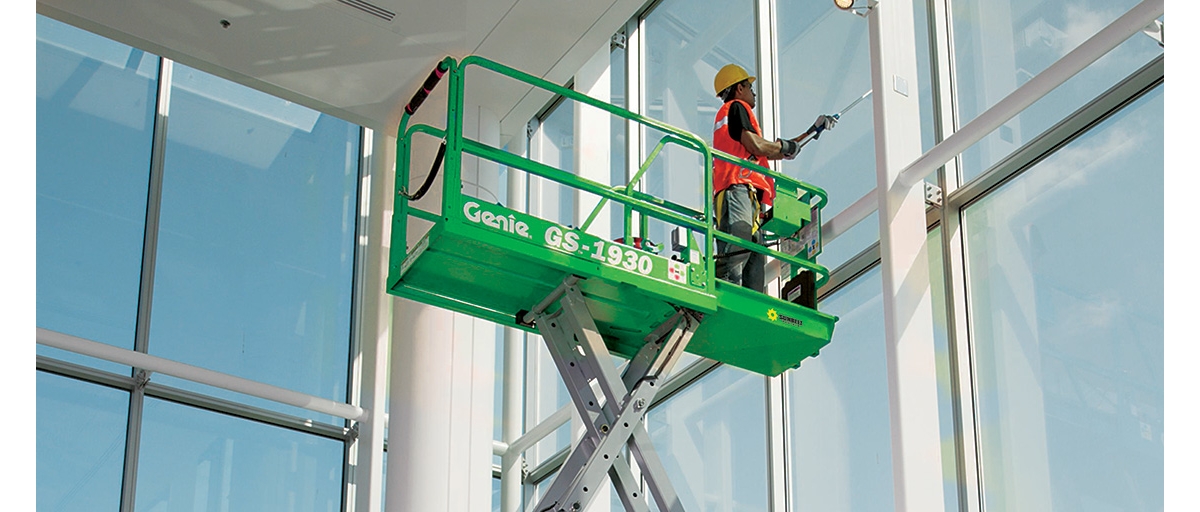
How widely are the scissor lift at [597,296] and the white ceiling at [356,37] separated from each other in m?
3.38

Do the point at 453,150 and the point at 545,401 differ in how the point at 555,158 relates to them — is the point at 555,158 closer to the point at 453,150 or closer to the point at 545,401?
the point at 545,401

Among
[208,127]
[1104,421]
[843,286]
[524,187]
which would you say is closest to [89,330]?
[208,127]

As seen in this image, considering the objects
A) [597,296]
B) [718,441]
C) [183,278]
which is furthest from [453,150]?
[183,278]

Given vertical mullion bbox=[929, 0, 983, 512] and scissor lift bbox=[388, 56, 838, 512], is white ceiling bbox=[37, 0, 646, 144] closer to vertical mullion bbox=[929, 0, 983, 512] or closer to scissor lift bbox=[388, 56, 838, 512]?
vertical mullion bbox=[929, 0, 983, 512]

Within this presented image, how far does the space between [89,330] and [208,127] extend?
2884mm

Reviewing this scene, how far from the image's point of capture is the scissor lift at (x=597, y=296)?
7754mm

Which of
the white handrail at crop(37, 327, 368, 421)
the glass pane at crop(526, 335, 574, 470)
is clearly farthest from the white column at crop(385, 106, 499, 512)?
the glass pane at crop(526, 335, 574, 470)

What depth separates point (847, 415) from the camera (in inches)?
404

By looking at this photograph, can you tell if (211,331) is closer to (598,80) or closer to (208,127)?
(208,127)

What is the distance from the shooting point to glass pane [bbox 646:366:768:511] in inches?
440

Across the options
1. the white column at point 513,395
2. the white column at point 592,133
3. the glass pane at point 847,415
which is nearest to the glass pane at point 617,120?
the white column at point 592,133

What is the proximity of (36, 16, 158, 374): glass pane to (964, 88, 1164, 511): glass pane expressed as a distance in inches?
366

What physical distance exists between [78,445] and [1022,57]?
9.99m

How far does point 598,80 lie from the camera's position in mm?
14344
